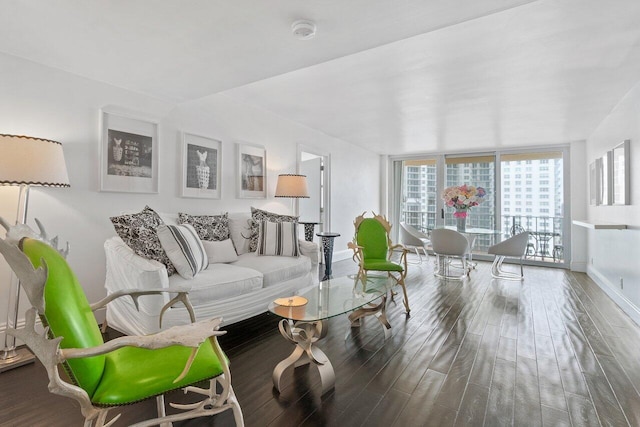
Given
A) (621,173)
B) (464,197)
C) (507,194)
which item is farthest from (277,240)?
(507,194)

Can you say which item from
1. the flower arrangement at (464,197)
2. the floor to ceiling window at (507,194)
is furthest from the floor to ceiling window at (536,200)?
the flower arrangement at (464,197)

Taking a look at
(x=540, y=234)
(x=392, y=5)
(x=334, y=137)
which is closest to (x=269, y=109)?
(x=334, y=137)

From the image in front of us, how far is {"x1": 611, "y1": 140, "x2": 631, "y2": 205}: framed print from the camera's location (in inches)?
129

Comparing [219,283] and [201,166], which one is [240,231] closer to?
[201,166]

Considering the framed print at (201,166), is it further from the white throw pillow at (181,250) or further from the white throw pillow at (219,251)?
the white throw pillow at (181,250)

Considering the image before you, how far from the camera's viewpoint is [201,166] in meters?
3.69

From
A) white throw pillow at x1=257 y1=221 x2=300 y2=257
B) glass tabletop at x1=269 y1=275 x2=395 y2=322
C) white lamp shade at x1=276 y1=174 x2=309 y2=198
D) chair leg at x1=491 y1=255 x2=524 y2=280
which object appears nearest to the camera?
glass tabletop at x1=269 y1=275 x2=395 y2=322

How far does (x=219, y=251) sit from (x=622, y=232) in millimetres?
4376

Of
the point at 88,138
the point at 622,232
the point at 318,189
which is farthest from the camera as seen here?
the point at 318,189

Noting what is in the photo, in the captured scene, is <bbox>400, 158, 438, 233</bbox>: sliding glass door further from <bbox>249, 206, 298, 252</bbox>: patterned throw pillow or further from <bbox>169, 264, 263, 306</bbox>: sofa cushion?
<bbox>169, 264, 263, 306</bbox>: sofa cushion

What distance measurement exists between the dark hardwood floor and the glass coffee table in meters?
0.11

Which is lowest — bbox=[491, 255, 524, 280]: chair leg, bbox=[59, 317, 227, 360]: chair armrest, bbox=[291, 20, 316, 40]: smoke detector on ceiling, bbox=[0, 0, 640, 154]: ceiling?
bbox=[491, 255, 524, 280]: chair leg

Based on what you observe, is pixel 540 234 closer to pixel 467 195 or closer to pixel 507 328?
pixel 467 195

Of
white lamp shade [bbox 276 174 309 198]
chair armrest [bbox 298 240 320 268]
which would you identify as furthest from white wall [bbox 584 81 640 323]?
white lamp shade [bbox 276 174 309 198]
